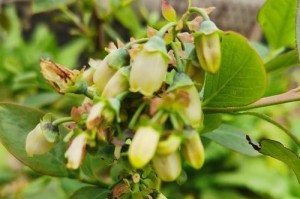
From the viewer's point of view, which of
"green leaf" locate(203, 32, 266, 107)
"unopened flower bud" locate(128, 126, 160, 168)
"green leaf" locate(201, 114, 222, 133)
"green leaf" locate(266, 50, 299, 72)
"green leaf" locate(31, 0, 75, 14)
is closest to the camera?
"unopened flower bud" locate(128, 126, 160, 168)

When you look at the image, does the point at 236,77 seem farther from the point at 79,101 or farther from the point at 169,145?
the point at 79,101

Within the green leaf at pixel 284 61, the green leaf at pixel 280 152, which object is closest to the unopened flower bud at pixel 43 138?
the green leaf at pixel 280 152

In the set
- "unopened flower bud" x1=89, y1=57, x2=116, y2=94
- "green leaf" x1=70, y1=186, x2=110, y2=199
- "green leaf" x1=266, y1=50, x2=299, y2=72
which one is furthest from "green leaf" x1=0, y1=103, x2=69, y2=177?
"green leaf" x1=266, y1=50, x2=299, y2=72

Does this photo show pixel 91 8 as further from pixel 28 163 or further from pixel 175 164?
pixel 175 164

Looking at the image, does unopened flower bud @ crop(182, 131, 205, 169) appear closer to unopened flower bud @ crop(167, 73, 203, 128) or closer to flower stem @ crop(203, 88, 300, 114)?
unopened flower bud @ crop(167, 73, 203, 128)

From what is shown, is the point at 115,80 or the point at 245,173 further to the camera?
the point at 245,173

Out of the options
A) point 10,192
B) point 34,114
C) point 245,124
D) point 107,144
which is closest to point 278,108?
point 245,124
